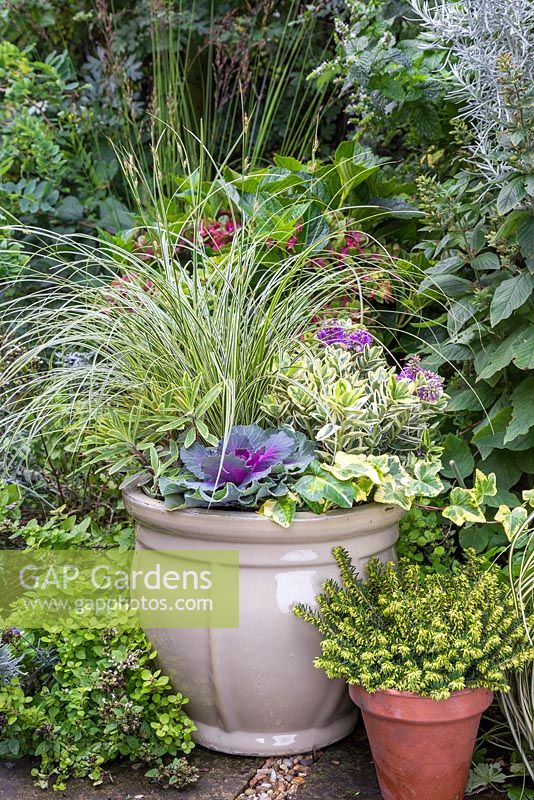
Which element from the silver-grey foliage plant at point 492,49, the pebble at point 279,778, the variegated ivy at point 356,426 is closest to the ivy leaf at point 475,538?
the variegated ivy at point 356,426

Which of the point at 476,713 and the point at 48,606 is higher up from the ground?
the point at 476,713

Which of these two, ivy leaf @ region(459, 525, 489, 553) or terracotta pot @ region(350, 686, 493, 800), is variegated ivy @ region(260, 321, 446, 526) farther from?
terracotta pot @ region(350, 686, 493, 800)

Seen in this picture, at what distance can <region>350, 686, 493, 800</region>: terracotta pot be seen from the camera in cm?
154

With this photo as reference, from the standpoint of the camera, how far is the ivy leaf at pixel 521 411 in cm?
192

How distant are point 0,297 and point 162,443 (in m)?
1.35

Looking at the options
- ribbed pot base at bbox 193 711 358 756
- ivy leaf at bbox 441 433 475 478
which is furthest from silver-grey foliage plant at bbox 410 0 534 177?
ribbed pot base at bbox 193 711 358 756

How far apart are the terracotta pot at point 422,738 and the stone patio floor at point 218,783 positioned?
126 mm

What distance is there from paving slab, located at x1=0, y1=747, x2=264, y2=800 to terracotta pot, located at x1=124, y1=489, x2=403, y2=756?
4 cm

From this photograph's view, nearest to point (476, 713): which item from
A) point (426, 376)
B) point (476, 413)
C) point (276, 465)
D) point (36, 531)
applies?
point (276, 465)

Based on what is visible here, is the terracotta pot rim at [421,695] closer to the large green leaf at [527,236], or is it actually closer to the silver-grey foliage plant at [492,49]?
the large green leaf at [527,236]

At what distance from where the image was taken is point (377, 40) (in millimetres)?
2650

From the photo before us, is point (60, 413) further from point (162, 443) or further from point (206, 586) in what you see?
point (206, 586)

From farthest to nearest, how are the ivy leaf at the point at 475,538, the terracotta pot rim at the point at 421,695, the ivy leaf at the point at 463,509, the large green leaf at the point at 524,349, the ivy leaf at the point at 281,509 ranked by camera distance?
the ivy leaf at the point at 475,538, the large green leaf at the point at 524,349, the ivy leaf at the point at 463,509, the ivy leaf at the point at 281,509, the terracotta pot rim at the point at 421,695

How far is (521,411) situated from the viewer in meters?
1.95
